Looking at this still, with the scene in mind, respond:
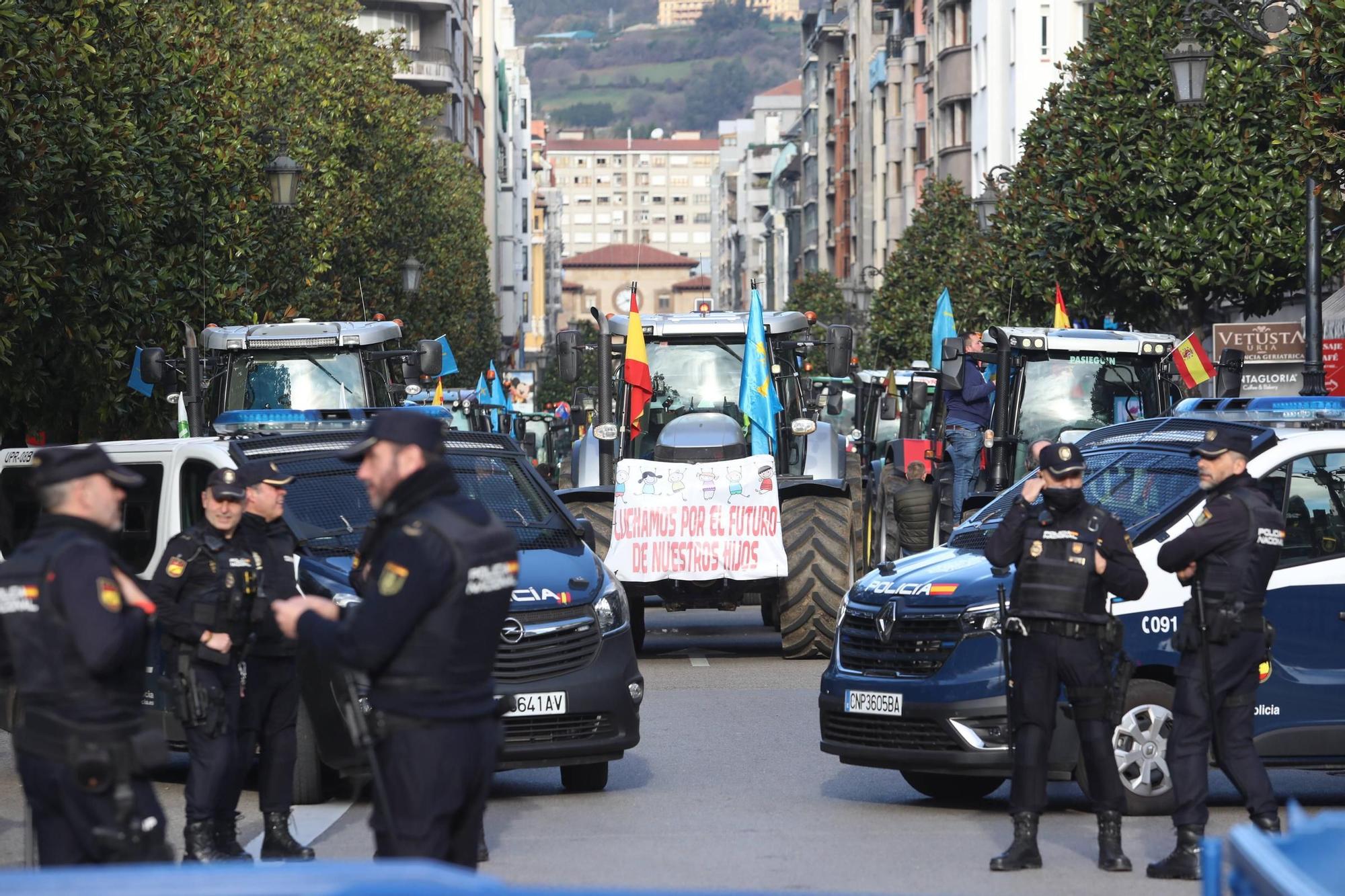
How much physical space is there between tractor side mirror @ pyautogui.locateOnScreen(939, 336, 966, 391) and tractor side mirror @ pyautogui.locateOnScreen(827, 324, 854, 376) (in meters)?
0.85

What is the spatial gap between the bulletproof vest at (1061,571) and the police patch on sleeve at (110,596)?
4219 millimetres

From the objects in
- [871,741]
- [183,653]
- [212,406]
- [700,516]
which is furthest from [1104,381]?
[183,653]

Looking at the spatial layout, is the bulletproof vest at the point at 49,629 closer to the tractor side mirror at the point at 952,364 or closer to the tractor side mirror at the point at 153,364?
the tractor side mirror at the point at 952,364

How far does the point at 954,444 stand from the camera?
22031 millimetres

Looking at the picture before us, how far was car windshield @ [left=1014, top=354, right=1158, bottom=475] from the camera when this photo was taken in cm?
2067

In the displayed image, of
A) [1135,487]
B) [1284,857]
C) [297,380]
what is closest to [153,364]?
[297,380]

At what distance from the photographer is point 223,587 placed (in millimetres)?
9359

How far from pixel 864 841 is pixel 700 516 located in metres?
8.02

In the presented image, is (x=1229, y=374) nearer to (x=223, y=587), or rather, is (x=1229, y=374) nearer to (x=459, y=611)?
(x=223, y=587)

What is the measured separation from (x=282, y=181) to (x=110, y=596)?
2129 centimetres

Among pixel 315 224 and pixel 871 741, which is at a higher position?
pixel 315 224

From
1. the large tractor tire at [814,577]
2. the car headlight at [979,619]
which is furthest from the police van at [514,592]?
the large tractor tire at [814,577]

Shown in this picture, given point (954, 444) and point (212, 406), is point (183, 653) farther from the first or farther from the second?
point (954, 444)

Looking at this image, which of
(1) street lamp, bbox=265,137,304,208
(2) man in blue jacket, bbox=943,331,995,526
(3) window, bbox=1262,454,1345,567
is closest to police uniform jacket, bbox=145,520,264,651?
(3) window, bbox=1262,454,1345,567
